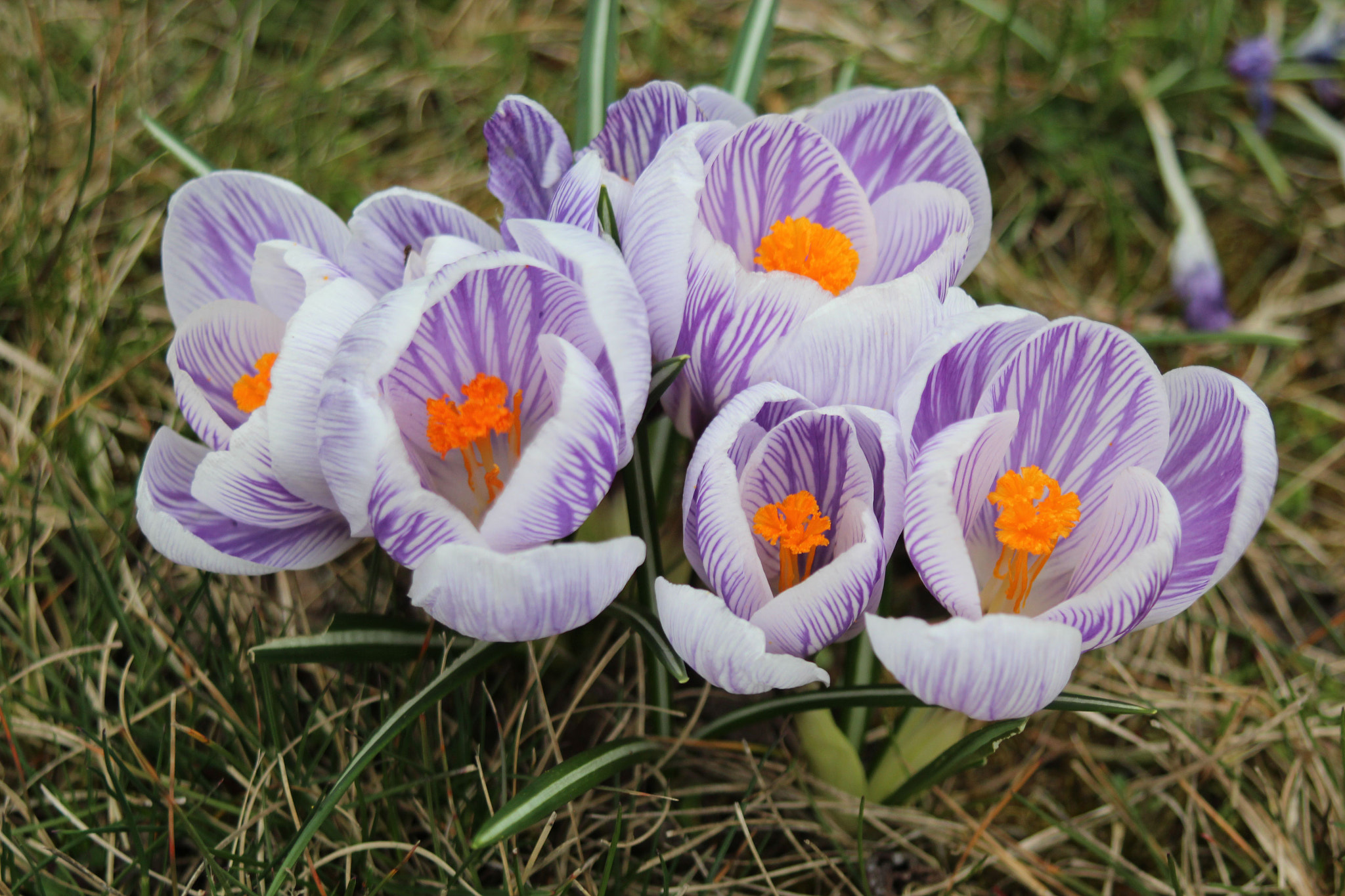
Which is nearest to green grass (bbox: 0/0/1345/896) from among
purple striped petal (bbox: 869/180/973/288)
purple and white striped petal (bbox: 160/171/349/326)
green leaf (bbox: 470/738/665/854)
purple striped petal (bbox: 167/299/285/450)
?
green leaf (bbox: 470/738/665/854)

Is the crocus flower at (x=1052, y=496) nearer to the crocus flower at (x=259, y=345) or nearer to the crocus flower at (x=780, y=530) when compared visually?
the crocus flower at (x=780, y=530)

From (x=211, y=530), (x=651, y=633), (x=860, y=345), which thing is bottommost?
(x=651, y=633)

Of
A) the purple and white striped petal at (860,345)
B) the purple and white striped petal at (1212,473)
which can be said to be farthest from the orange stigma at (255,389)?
the purple and white striped petal at (1212,473)

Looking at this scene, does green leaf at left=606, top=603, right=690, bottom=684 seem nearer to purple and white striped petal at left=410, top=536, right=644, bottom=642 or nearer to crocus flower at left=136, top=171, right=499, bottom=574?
purple and white striped petal at left=410, top=536, right=644, bottom=642

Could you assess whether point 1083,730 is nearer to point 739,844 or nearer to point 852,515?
point 739,844

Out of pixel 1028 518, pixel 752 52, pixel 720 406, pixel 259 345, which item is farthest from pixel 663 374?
pixel 752 52

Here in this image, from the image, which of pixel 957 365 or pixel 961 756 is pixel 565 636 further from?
pixel 957 365

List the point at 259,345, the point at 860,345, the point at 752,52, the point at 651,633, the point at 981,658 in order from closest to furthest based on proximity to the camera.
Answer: the point at 981,658
the point at 860,345
the point at 651,633
the point at 259,345
the point at 752,52
